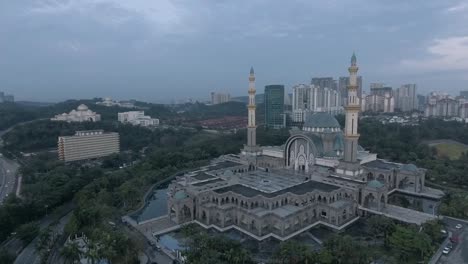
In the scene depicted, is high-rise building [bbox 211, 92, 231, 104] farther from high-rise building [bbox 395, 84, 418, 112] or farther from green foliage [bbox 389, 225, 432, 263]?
green foliage [bbox 389, 225, 432, 263]

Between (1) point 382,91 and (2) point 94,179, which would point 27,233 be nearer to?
(2) point 94,179

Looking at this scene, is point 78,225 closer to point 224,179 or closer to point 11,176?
point 224,179

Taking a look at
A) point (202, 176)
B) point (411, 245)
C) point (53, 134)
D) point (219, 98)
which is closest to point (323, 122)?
point (202, 176)

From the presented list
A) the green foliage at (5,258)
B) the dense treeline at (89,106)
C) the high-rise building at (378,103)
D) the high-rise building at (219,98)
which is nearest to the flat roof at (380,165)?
the green foliage at (5,258)

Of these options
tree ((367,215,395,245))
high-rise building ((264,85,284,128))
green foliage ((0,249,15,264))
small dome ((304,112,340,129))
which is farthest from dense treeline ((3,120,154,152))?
tree ((367,215,395,245))

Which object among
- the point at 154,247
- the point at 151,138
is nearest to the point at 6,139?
the point at 151,138

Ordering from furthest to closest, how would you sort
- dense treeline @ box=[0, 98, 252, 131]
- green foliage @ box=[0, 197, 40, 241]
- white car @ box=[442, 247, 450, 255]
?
1. dense treeline @ box=[0, 98, 252, 131]
2. green foliage @ box=[0, 197, 40, 241]
3. white car @ box=[442, 247, 450, 255]
